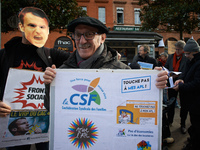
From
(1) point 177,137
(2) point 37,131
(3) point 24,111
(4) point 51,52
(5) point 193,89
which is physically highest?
(4) point 51,52

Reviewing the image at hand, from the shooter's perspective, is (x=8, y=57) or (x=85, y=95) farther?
(x=8, y=57)

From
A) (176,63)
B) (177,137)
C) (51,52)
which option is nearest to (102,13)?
(176,63)

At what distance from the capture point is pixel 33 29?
174 cm

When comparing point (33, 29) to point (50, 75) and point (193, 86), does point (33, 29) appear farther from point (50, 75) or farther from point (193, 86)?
point (193, 86)

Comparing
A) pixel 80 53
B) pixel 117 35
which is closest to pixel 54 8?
pixel 80 53

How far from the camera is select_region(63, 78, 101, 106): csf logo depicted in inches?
47.8

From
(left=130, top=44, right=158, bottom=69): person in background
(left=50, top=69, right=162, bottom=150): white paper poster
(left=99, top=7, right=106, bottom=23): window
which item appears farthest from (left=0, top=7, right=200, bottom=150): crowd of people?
(left=99, top=7, right=106, bottom=23): window

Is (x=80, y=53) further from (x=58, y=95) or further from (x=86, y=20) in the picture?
(x=58, y=95)

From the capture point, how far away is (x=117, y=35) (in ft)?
36.1

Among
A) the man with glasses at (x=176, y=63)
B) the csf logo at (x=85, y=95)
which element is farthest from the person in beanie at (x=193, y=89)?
the csf logo at (x=85, y=95)

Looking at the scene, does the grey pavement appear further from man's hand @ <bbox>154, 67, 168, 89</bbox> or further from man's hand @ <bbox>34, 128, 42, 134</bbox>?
man's hand @ <bbox>154, 67, 168, 89</bbox>

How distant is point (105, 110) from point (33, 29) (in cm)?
116

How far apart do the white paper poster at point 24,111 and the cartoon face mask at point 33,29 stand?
1.17ft

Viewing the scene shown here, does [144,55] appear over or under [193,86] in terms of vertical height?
over
